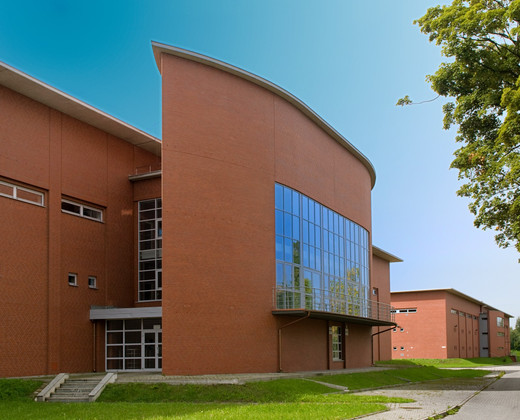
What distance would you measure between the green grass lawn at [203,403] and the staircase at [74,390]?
0.74m

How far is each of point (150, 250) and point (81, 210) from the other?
364cm

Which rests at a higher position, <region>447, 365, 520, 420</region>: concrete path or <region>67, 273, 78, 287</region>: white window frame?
<region>67, 273, 78, 287</region>: white window frame

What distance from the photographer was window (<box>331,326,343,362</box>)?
32.6 m

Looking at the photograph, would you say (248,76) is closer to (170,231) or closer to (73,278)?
(170,231)

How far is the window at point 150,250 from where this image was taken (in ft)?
94.6

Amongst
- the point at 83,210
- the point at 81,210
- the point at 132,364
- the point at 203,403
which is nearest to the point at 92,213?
the point at 83,210

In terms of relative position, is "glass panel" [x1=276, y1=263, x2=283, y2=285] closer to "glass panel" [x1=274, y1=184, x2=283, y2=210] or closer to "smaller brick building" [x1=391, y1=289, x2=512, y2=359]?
"glass panel" [x1=274, y1=184, x2=283, y2=210]

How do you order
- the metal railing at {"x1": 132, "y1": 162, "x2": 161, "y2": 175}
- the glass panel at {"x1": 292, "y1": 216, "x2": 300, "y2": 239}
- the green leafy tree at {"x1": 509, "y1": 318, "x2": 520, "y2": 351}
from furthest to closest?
the green leafy tree at {"x1": 509, "y1": 318, "x2": 520, "y2": 351} → the metal railing at {"x1": 132, "y1": 162, "x2": 161, "y2": 175} → the glass panel at {"x1": 292, "y1": 216, "x2": 300, "y2": 239}

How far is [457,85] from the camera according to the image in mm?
21766

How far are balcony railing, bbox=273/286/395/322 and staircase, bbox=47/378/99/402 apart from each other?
8.19 m

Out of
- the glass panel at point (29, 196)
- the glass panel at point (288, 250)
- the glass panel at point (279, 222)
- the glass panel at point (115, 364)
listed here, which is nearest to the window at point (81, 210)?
the glass panel at point (29, 196)

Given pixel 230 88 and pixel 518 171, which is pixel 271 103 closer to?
pixel 230 88

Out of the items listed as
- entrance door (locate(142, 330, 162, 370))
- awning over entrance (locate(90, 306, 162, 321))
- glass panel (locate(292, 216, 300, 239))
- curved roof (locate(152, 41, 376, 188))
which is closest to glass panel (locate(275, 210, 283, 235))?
glass panel (locate(292, 216, 300, 239))

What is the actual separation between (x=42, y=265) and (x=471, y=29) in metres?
17.7
